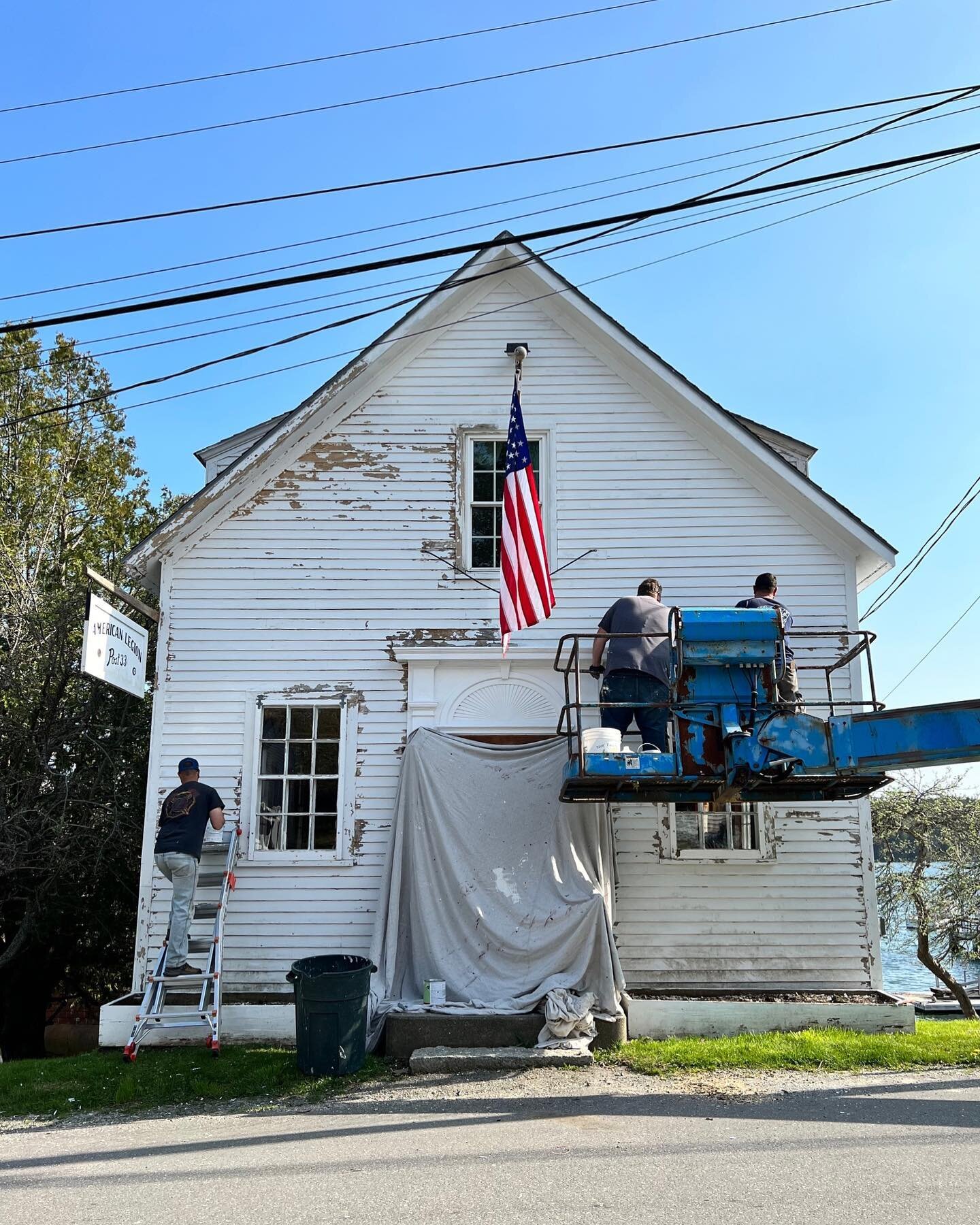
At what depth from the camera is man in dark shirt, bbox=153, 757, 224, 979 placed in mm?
9523

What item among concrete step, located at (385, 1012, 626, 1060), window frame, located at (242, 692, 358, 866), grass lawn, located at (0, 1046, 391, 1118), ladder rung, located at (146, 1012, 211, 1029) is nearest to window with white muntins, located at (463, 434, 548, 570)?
window frame, located at (242, 692, 358, 866)

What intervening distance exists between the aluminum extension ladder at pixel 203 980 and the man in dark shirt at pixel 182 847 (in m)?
0.15

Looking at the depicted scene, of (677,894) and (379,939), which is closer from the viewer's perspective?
(379,939)

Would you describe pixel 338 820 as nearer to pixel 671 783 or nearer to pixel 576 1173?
pixel 671 783

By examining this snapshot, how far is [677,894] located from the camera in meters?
10.7

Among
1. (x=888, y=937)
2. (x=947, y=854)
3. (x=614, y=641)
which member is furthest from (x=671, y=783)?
(x=888, y=937)

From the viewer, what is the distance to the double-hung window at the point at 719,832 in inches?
427

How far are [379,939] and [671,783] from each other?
3515mm

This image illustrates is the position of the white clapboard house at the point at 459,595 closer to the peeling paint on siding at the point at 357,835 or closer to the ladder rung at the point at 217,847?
the peeling paint on siding at the point at 357,835

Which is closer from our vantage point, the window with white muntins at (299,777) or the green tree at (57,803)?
the window with white muntins at (299,777)

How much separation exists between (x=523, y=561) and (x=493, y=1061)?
14.2 feet

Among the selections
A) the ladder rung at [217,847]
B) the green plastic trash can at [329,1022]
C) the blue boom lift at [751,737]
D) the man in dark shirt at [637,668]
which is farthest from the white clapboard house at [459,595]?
the blue boom lift at [751,737]

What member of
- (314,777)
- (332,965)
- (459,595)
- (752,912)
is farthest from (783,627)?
(314,777)

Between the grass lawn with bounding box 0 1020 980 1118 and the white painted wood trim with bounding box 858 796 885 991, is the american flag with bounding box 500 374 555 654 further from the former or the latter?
the white painted wood trim with bounding box 858 796 885 991
